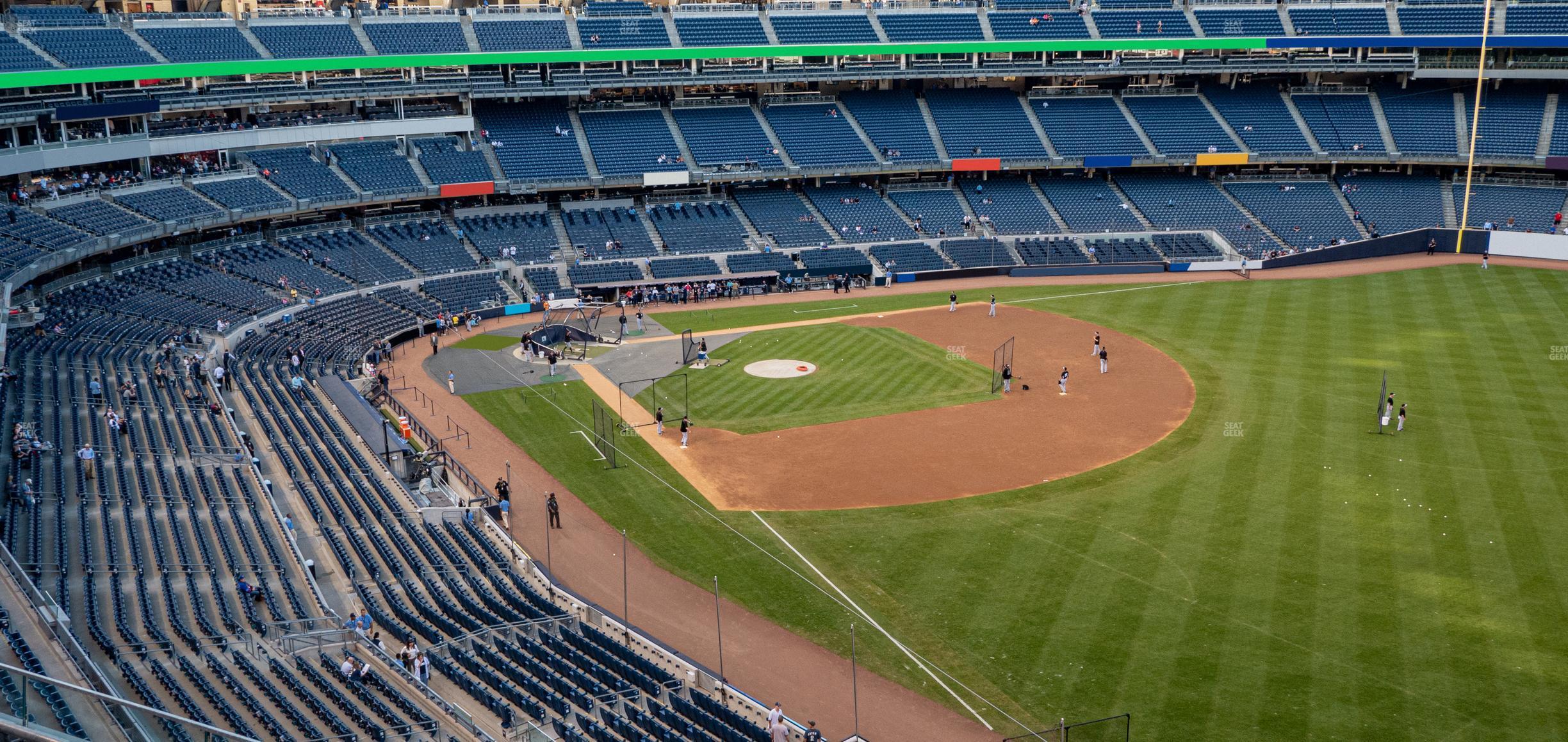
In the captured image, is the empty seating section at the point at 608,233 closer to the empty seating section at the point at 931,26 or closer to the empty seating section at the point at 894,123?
the empty seating section at the point at 894,123

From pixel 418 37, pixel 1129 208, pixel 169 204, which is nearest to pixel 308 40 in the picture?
pixel 418 37

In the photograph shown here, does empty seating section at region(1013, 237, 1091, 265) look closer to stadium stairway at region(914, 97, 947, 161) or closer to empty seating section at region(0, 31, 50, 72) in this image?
stadium stairway at region(914, 97, 947, 161)

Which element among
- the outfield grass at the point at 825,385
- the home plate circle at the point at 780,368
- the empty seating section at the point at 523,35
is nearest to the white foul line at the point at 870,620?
the outfield grass at the point at 825,385

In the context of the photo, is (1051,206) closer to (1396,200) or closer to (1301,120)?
(1301,120)

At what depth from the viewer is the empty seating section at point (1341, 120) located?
75.1 metres

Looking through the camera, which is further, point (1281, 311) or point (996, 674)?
point (1281, 311)

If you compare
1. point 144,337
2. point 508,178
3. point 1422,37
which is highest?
point 1422,37

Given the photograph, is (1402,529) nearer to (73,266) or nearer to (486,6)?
(73,266)

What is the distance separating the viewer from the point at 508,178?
225 feet

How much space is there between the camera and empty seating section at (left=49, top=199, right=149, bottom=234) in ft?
161

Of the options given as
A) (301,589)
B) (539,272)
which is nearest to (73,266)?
(539,272)

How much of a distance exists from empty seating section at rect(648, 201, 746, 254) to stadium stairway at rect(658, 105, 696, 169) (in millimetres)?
2623

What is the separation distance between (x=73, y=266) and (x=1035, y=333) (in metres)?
41.7

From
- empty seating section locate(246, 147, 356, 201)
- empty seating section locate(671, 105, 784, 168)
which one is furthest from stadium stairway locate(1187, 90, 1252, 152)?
empty seating section locate(246, 147, 356, 201)
